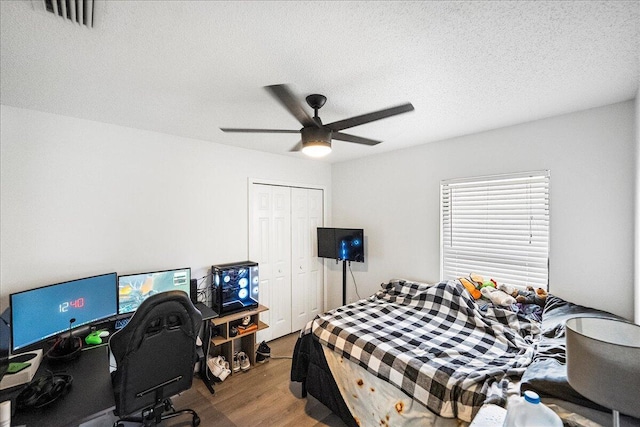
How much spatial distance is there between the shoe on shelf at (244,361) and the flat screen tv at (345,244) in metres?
1.57

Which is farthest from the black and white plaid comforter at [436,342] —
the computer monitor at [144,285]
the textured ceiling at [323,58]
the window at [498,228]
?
the textured ceiling at [323,58]

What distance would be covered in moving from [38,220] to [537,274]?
4.20m

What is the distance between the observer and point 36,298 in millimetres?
1741

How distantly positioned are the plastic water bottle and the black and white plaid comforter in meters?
0.57

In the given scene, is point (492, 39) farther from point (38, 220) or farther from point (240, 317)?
point (38, 220)

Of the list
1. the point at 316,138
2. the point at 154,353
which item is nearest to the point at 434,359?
the point at 316,138

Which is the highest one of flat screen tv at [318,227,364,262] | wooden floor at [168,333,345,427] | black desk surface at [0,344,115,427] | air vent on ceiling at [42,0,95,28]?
air vent on ceiling at [42,0,95,28]

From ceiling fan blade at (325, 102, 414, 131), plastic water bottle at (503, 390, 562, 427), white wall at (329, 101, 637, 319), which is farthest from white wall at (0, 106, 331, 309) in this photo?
plastic water bottle at (503, 390, 562, 427)

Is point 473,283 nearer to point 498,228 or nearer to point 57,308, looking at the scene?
point 498,228

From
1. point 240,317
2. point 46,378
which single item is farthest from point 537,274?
point 46,378

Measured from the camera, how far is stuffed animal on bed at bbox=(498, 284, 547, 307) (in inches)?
91.7

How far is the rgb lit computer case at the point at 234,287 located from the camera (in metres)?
2.77

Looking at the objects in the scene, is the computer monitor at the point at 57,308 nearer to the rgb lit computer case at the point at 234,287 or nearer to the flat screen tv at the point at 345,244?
the rgb lit computer case at the point at 234,287

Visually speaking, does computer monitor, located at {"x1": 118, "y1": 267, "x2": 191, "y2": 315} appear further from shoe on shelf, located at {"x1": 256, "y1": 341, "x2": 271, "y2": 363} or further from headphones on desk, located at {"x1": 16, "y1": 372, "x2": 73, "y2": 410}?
shoe on shelf, located at {"x1": 256, "y1": 341, "x2": 271, "y2": 363}
